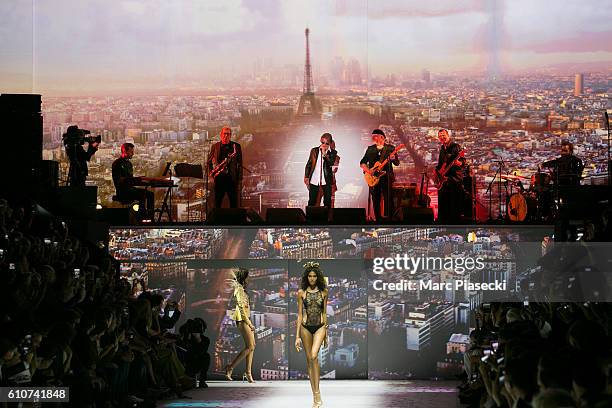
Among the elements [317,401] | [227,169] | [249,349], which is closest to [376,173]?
[227,169]

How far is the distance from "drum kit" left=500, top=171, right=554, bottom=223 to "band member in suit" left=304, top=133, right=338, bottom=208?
2293mm

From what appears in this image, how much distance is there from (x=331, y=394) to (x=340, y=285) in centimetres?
182

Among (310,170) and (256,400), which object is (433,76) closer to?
(310,170)

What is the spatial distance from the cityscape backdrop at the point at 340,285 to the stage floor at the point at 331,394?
32cm

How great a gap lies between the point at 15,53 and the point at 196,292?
195 inches

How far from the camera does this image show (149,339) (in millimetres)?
10836

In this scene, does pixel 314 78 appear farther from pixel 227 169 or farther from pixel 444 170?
pixel 444 170

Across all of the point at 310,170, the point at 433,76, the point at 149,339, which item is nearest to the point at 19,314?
the point at 149,339

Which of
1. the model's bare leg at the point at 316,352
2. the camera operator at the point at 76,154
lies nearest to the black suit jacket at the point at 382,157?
the camera operator at the point at 76,154

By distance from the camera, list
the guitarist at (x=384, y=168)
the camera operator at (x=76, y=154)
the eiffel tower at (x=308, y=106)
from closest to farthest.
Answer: the camera operator at (x=76, y=154)
the guitarist at (x=384, y=168)
the eiffel tower at (x=308, y=106)

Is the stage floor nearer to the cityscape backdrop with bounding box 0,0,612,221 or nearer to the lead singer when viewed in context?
the lead singer

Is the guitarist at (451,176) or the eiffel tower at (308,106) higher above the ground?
the eiffel tower at (308,106)

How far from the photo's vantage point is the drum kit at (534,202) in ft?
46.1

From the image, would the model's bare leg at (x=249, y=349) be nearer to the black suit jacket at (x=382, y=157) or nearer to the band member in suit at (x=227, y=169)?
the band member in suit at (x=227, y=169)
